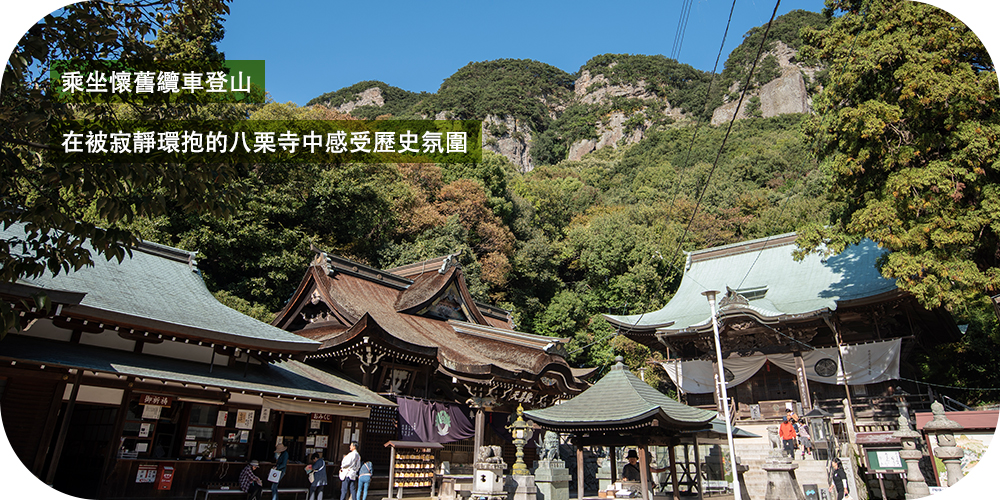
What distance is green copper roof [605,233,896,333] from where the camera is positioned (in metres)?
19.0

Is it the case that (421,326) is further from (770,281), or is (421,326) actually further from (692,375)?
(770,281)

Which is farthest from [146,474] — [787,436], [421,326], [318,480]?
[787,436]

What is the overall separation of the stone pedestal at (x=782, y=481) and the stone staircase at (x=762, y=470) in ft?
2.29

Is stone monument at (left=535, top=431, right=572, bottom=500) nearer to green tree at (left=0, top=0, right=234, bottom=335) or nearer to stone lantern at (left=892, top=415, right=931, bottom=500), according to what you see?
stone lantern at (left=892, top=415, right=931, bottom=500)

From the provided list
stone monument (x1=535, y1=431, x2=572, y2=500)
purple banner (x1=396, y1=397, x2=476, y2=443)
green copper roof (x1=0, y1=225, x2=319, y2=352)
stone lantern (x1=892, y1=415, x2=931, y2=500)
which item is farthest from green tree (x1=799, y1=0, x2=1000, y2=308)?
green copper roof (x1=0, y1=225, x2=319, y2=352)

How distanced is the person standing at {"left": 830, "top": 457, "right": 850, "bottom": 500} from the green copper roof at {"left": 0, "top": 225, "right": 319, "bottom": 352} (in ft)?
41.4

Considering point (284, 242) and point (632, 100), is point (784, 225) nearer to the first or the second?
point (284, 242)

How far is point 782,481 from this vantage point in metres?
9.57

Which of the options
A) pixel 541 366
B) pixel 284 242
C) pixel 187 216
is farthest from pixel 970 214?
pixel 187 216

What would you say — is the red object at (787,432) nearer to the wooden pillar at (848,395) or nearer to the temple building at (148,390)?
the wooden pillar at (848,395)

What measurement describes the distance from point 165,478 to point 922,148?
57.1 feet

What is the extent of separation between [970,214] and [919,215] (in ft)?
3.02

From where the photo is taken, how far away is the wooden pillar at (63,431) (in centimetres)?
844

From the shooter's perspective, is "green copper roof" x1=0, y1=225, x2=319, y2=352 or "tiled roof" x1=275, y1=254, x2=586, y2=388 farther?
"tiled roof" x1=275, y1=254, x2=586, y2=388
